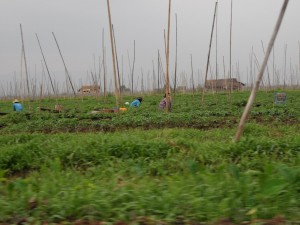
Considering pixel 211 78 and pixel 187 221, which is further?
pixel 211 78

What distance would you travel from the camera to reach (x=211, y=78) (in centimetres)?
2380

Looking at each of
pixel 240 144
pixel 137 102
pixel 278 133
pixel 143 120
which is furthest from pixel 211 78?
pixel 240 144

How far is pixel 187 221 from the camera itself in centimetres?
240

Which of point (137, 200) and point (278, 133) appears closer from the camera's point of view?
point (137, 200)

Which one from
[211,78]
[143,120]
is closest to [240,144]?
[143,120]

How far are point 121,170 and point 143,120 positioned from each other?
4.88m

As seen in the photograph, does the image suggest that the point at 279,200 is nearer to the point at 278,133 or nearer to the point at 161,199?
the point at 161,199

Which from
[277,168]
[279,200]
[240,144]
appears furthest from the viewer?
[240,144]

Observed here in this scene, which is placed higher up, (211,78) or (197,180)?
(211,78)

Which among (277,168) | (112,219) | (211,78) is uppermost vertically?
(211,78)

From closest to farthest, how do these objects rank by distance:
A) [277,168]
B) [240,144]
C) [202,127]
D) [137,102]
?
1. [277,168]
2. [240,144]
3. [202,127]
4. [137,102]

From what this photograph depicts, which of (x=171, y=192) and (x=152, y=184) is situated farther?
(x=152, y=184)

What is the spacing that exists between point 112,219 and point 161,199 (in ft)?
1.35

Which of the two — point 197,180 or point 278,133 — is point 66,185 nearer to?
point 197,180
